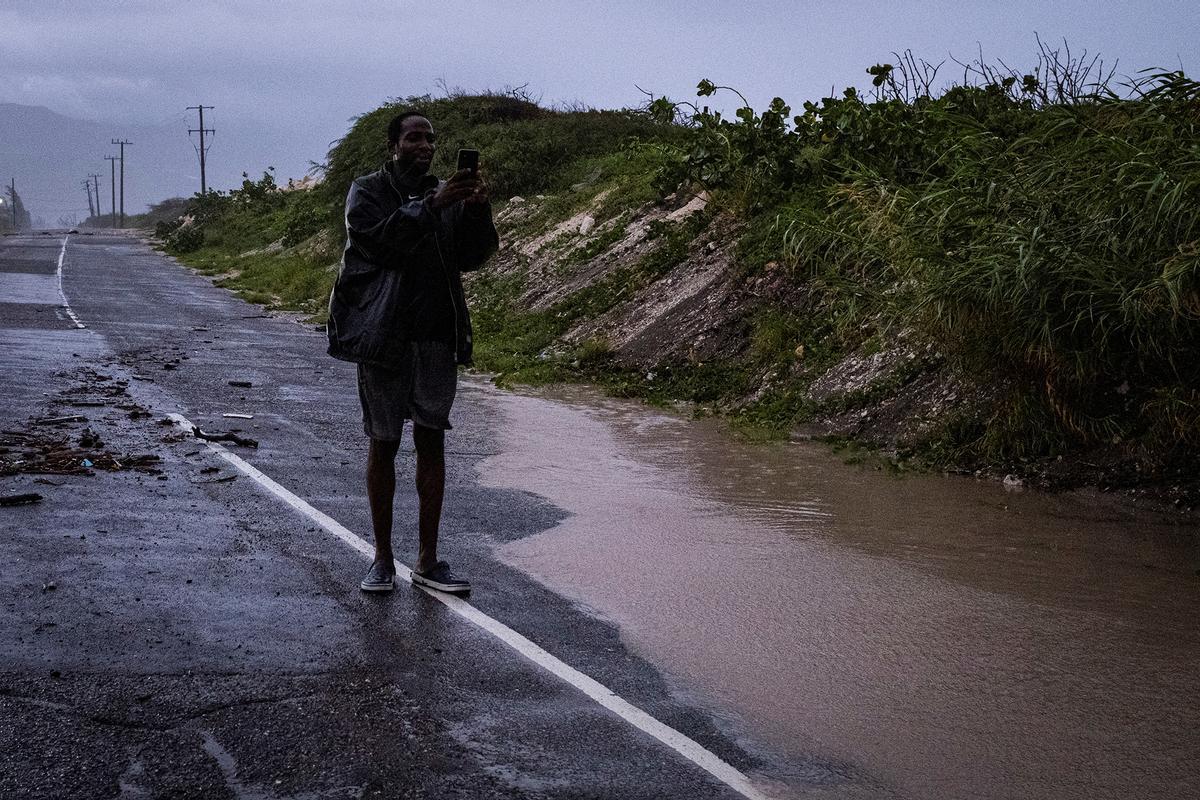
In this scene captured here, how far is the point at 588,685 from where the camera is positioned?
4.61 metres

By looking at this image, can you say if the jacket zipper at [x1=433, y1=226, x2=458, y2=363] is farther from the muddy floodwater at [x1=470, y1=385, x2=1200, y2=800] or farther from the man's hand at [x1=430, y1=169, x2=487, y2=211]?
the muddy floodwater at [x1=470, y1=385, x2=1200, y2=800]

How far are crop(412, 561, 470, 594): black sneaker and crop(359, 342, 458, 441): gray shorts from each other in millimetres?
629

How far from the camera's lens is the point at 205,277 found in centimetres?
3538

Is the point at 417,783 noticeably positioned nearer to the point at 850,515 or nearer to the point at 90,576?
the point at 90,576

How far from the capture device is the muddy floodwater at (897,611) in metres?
4.14

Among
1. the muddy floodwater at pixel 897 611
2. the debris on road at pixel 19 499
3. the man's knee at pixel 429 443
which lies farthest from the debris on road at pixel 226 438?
the man's knee at pixel 429 443

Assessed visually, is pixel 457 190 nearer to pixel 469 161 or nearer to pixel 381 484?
pixel 469 161

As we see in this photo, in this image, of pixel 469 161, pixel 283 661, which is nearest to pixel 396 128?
pixel 469 161

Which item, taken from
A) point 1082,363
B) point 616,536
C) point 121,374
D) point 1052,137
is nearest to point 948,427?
point 1082,363

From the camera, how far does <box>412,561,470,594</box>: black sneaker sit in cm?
571

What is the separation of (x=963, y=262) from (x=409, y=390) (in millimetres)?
4562

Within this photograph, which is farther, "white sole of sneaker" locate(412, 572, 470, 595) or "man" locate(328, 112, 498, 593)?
"white sole of sneaker" locate(412, 572, 470, 595)

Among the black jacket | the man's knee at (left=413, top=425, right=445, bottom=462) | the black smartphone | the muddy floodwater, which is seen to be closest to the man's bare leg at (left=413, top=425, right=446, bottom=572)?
the man's knee at (left=413, top=425, right=445, bottom=462)

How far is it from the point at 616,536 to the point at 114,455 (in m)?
3.62
